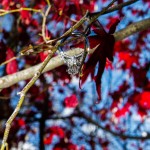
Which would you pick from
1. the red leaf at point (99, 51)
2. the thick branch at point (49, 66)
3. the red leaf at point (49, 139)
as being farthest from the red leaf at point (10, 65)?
the red leaf at point (49, 139)

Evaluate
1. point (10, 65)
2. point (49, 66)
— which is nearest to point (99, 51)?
point (49, 66)

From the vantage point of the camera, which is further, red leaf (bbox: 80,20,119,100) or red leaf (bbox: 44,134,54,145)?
red leaf (bbox: 44,134,54,145)

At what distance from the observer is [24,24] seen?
524 cm

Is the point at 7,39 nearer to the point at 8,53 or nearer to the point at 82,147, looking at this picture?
the point at 8,53

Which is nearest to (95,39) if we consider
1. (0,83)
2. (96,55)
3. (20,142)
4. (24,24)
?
(96,55)

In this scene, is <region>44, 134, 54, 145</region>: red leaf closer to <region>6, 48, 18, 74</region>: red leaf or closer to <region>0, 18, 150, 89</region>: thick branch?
<region>6, 48, 18, 74</region>: red leaf

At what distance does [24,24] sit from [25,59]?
4.08 ft

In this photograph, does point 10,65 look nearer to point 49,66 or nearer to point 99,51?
point 49,66

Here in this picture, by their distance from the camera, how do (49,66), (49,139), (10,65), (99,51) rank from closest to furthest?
1. (99,51)
2. (49,66)
3. (10,65)
4. (49,139)

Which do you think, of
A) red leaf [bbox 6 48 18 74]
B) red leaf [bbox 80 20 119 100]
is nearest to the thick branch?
red leaf [bbox 80 20 119 100]

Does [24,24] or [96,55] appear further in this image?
[24,24]

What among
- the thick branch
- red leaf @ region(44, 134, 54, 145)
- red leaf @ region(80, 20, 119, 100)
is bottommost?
red leaf @ region(80, 20, 119, 100)

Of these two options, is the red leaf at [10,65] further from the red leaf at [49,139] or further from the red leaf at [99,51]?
the red leaf at [49,139]

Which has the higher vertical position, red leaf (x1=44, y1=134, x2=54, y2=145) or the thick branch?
red leaf (x1=44, y1=134, x2=54, y2=145)
